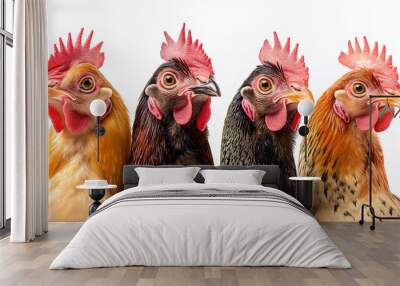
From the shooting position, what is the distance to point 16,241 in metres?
5.36

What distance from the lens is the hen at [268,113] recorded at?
6.78 metres

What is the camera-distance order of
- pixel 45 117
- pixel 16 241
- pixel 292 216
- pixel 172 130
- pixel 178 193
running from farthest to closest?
pixel 172 130
pixel 45 117
pixel 16 241
pixel 178 193
pixel 292 216

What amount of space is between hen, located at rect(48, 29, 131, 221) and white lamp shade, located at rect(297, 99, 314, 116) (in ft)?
7.29

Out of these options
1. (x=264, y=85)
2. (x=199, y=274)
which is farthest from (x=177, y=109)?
(x=199, y=274)

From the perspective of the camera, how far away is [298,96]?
686cm

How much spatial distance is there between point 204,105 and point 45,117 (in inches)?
79.7

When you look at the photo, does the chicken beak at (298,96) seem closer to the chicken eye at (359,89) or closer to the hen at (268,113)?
the hen at (268,113)

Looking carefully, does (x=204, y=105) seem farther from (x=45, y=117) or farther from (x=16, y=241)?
(x=16, y=241)

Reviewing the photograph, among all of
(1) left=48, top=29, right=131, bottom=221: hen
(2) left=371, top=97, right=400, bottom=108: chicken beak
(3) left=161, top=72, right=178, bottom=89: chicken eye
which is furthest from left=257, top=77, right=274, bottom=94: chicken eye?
(1) left=48, top=29, right=131, bottom=221: hen

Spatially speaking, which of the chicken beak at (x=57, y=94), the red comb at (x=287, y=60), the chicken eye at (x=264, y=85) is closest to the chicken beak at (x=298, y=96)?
the red comb at (x=287, y=60)

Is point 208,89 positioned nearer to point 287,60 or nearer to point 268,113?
point 268,113

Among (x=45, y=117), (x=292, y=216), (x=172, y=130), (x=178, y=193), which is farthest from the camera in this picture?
(x=172, y=130)

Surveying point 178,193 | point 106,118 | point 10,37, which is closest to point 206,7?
point 106,118

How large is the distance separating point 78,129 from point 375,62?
13.0 feet
